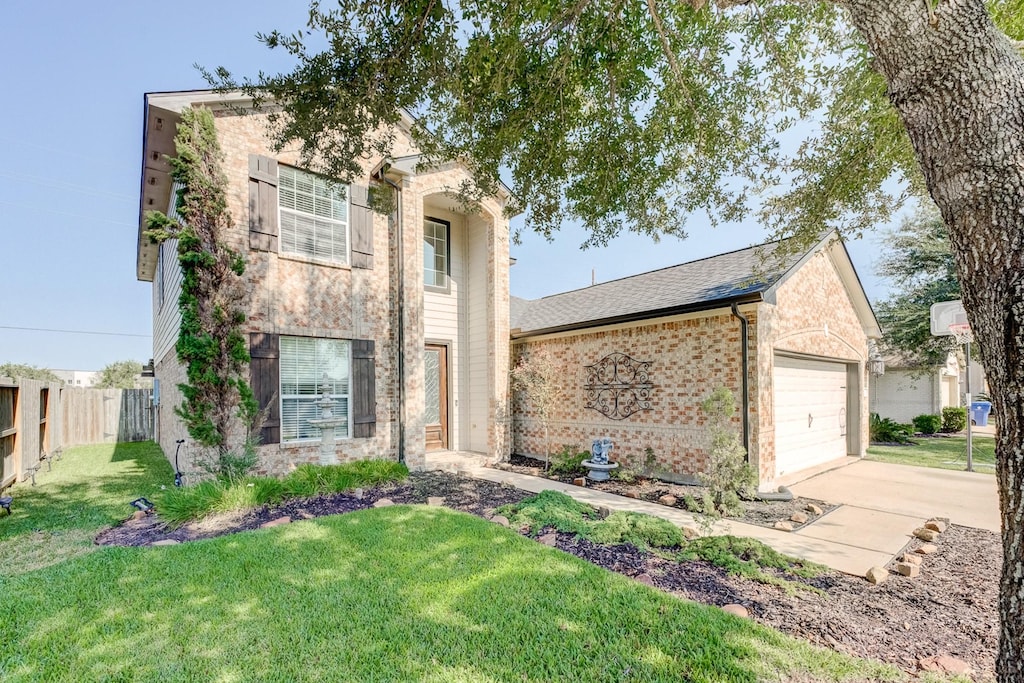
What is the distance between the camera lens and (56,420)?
37.7 ft

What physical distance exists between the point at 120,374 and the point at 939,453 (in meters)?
47.8

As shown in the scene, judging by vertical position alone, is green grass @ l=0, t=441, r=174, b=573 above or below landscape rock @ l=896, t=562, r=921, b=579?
below

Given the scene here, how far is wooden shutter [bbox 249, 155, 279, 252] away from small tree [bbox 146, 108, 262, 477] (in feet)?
1.66

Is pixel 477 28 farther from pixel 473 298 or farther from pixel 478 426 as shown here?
pixel 478 426

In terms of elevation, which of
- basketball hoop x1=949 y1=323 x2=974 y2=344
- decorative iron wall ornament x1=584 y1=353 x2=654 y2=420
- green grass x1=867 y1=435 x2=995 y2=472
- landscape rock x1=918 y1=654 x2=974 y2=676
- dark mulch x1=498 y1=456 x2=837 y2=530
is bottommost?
green grass x1=867 y1=435 x2=995 y2=472

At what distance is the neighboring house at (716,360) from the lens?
715cm

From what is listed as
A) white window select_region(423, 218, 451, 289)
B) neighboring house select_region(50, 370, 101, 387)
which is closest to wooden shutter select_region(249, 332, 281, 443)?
white window select_region(423, 218, 451, 289)

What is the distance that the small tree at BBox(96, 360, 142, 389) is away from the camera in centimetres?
3481

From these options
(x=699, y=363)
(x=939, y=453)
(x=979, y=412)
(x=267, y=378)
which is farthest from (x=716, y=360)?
(x=979, y=412)

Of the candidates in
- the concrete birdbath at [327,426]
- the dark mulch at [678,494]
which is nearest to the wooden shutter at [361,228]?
the concrete birdbath at [327,426]

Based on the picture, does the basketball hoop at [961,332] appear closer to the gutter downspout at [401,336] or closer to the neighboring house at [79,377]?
the gutter downspout at [401,336]

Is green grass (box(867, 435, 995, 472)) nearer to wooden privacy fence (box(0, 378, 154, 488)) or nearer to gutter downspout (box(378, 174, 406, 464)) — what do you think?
gutter downspout (box(378, 174, 406, 464))

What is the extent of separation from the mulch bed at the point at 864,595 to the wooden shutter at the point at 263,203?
13.9 feet

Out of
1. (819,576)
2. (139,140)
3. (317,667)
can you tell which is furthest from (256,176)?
(819,576)
